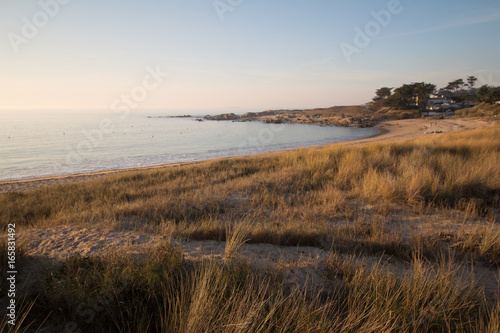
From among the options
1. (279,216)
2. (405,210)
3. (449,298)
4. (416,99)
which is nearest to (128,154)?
(279,216)

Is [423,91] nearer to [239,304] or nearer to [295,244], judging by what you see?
[295,244]

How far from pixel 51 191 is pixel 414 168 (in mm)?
13910

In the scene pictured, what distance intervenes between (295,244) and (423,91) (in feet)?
253

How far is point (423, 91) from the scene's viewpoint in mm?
63250

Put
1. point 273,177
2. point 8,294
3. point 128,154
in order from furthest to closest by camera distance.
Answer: point 128,154, point 273,177, point 8,294

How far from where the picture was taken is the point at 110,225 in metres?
5.06

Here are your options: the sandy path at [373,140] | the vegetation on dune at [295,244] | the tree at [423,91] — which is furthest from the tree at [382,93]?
the vegetation on dune at [295,244]

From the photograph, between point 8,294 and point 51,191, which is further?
point 51,191

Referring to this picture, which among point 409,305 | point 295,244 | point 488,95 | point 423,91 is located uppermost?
point 423,91

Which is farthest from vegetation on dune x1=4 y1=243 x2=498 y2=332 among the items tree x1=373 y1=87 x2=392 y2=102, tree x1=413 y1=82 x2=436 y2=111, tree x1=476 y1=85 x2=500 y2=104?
tree x1=373 y1=87 x2=392 y2=102

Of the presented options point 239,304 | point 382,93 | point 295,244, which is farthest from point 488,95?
point 239,304

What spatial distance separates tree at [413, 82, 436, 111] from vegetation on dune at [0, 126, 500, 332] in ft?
223

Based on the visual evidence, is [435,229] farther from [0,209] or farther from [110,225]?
[0,209]

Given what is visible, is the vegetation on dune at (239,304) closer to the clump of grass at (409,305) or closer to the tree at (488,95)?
the clump of grass at (409,305)
